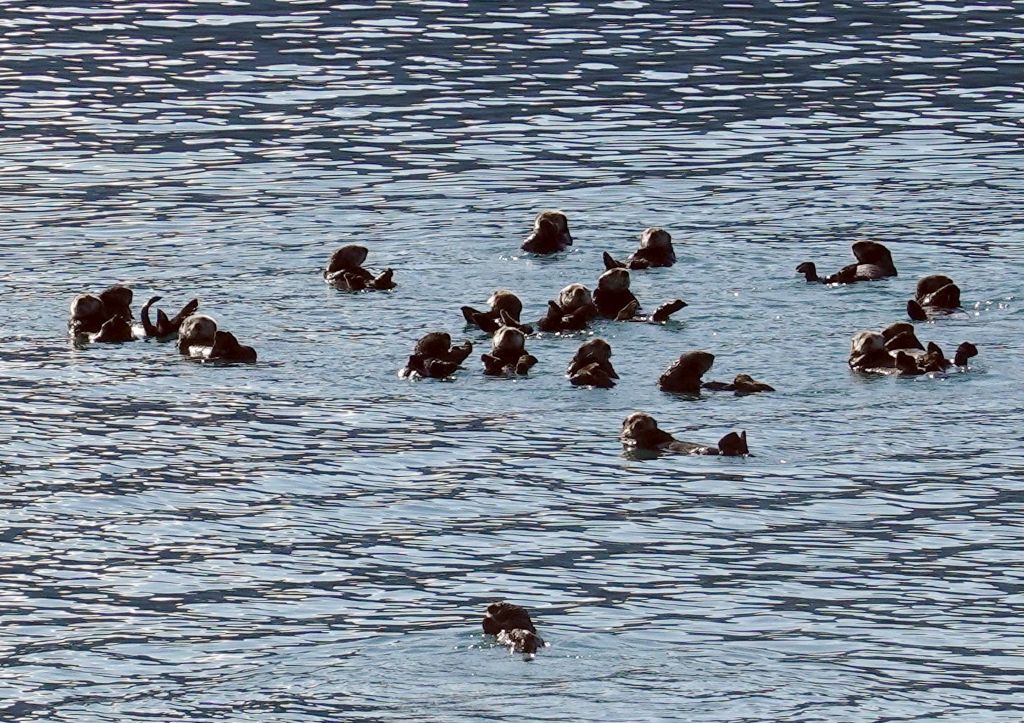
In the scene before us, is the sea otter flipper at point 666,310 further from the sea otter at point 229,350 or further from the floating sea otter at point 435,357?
the sea otter at point 229,350

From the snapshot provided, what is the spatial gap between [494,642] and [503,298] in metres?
7.51

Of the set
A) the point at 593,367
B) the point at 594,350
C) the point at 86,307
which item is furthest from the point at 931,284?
the point at 86,307

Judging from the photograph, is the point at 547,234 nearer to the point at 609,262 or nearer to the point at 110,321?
the point at 609,262

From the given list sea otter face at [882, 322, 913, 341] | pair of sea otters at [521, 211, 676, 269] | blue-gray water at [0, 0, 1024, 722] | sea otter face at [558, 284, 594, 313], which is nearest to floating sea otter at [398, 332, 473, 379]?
blue-gray water at [0, 0, 1024, 722]

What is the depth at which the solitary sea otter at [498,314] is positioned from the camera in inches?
720

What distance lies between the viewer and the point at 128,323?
18.5 meters

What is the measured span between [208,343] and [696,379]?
3757 mm

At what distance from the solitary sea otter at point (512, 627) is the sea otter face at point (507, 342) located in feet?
18.5

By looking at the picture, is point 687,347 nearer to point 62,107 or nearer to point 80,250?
point 80,250

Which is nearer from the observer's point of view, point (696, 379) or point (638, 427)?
point (638, 427)

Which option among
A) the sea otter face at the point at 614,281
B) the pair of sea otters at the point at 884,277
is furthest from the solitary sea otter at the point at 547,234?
the pair of sea otters at the point at 884,277

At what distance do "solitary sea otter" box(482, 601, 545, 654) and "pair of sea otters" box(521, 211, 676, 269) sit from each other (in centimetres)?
905

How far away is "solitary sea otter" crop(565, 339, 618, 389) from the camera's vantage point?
16.6 metres

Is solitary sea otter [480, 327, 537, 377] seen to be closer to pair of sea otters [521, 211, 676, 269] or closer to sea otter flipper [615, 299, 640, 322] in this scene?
sea otter flipper [615, 299, 640, 322]
